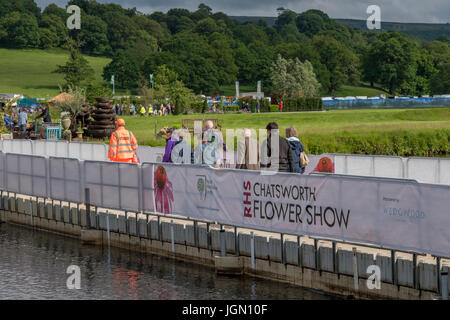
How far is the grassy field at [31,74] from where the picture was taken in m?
152

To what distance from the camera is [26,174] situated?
84.4 feet

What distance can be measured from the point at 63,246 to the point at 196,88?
142m

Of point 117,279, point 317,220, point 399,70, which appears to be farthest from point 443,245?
point 399,70

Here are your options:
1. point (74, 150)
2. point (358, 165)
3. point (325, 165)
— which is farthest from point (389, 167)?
point (74, 150)

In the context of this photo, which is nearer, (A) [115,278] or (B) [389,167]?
(A) [115,278]

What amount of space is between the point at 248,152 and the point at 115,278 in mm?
4408

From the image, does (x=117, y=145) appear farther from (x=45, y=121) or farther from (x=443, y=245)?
(x=45, y=121)

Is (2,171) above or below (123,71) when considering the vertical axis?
below

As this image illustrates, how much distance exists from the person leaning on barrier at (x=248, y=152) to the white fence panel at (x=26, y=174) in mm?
7470

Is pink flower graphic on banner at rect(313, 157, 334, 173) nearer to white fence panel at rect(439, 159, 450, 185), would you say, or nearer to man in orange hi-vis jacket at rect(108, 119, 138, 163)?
white fence panel at rect(439, 159, 450, 185)

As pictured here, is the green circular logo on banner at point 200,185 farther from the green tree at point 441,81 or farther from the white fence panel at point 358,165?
the green tree at point 441,81

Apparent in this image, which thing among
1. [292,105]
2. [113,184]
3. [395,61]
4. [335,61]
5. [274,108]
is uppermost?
[335,61]
